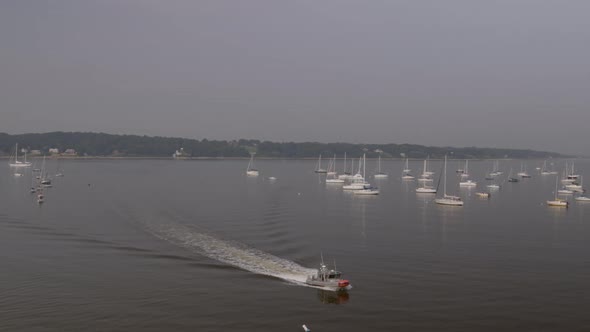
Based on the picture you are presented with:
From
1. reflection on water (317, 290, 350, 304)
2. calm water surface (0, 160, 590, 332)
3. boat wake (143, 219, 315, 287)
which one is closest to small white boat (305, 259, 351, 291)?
reflection on water (317, 290, 350, 304)

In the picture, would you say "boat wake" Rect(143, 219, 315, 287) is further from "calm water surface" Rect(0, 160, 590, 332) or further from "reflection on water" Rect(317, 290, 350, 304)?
"reflection on water" Rect(317, 290, 350, 304)

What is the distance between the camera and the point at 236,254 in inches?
2051

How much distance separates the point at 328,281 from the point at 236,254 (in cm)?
1326

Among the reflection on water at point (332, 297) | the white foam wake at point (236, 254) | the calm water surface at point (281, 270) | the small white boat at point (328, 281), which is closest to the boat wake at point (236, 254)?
the white foam wake at point (236, 254)

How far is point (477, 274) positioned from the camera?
154ft

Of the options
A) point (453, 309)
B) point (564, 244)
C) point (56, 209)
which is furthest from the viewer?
point (56, 209)

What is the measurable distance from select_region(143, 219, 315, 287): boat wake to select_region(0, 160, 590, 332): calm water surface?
177 mm

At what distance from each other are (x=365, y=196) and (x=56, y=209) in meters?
67.3

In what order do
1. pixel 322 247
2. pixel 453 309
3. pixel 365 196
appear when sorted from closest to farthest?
pixel 453 309
pixel 322 247
pixel 365 196

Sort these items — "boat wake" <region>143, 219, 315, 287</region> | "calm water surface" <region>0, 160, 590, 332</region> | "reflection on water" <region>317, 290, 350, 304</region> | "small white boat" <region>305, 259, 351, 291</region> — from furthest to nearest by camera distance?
"boat wake" <region>143, 219, 315, 287</region>
"small white boat" <region>305, 259, 351, 291</region>
"reflection on water" <region>317, 290, 350, 304</region>
"calm water surface" <region>0, 160, 590, 332</region>

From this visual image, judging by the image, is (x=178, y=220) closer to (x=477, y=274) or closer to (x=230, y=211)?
(x=230, y=211)

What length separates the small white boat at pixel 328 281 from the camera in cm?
4128

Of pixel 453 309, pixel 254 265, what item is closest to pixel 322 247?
pixel 254 265

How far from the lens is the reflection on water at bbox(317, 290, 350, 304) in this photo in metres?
39.2
